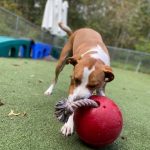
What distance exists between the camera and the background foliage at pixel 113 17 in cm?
1798

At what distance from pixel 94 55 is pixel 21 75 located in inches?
110

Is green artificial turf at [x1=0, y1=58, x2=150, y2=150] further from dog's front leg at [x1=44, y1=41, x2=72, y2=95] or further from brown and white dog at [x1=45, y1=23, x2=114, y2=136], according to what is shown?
brown and white dog at [x1=45, y1=23, x2=114, y2=136]

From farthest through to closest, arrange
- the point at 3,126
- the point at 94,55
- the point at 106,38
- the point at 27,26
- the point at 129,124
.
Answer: the point at 106,38, the point at 27,26, the point at 129,124, the point at 94,55, the point at 3,126

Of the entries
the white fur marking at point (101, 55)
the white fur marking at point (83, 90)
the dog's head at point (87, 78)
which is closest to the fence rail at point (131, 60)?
the white fur marking at point (101, 55)

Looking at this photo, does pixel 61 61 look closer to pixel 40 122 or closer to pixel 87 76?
pixel 40 122

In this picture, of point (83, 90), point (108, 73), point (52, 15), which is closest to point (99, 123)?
point (83, 90)

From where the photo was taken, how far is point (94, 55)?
3594 mm

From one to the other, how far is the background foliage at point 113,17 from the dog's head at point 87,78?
14929mm

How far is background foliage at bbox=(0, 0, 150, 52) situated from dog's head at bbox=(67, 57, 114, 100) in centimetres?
1493

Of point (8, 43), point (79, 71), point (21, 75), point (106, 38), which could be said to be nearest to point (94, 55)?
point (79, 71)

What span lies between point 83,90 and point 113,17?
17165 mm

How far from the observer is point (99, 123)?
275 centimetres

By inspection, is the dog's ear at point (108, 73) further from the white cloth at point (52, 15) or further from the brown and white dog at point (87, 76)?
the white cloth at point (52, 15)

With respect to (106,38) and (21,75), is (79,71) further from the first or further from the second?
(106,38)
